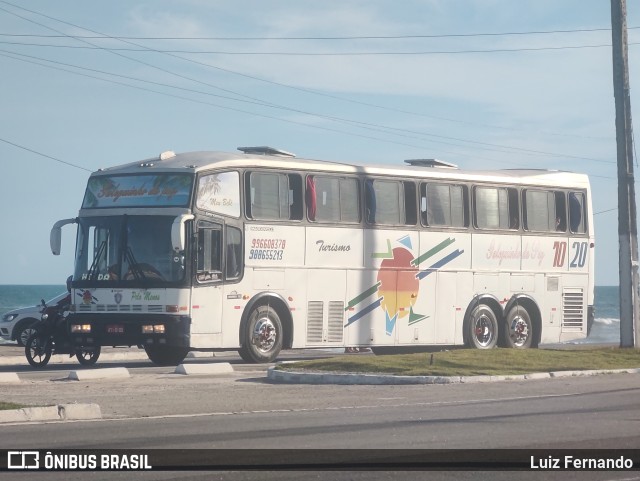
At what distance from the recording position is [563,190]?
32.0 metres

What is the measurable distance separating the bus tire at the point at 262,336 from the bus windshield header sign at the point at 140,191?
3.18 metres

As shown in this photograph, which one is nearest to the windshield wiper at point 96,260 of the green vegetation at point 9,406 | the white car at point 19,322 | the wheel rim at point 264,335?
the wheel rim at point 264,335

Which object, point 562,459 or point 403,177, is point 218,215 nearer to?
point 403,177

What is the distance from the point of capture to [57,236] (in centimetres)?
2544

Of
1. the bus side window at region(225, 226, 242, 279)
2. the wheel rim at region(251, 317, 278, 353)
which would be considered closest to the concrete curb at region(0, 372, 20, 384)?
the bus side window at region(225, 226, 242, 279)

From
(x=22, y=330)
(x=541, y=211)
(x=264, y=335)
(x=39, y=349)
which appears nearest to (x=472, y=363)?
(x=264, y=335)

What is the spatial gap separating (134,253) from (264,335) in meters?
3.53

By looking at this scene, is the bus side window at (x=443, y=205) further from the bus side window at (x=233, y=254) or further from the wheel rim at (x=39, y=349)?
the wheel rim at (x=39, y=349)

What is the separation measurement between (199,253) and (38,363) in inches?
170

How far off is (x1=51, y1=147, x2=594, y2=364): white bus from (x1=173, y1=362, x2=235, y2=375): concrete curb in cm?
83

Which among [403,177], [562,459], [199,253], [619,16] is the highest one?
[619,16]

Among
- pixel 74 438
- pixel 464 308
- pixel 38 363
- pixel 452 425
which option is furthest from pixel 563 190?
pixel 74 438

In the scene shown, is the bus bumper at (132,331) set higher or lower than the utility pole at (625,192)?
lower

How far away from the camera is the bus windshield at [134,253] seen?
78.7 feet
